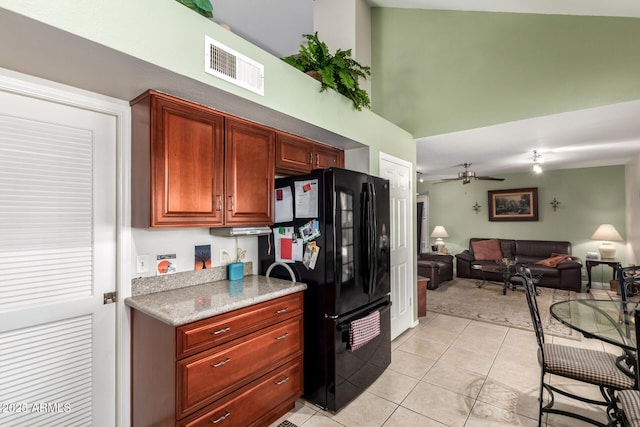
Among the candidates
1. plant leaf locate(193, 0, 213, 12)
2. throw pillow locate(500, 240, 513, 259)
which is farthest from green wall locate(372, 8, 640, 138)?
throw pillow locate(500, 240, 513, 259)

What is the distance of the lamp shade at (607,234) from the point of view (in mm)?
5648

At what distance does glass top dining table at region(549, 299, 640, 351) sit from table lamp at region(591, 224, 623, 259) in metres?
4.65

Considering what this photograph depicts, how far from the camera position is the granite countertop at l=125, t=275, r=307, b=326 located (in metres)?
1.58

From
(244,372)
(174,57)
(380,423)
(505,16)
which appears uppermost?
(505,16)

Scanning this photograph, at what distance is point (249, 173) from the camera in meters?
2.19

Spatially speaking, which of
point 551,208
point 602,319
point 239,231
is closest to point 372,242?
point 239,231

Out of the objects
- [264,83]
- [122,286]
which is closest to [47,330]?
[122,286]

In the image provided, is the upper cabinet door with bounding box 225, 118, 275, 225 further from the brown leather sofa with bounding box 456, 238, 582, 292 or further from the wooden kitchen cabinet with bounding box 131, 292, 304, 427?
the brown leather sofa with bounding box 456, 238, 582, 292

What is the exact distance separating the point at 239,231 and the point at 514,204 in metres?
7.18

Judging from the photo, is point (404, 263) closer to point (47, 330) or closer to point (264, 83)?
point (264, 83)

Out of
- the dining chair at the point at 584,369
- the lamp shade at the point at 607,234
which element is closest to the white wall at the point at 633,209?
the lamp shade at the point at 607,234

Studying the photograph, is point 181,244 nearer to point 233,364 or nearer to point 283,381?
point 233,364

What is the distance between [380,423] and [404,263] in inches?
73.2

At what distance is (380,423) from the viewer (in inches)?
81.6
